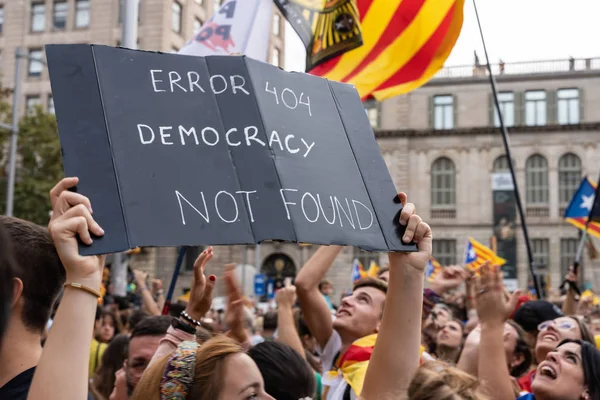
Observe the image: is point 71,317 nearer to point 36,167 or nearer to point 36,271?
point 36,271

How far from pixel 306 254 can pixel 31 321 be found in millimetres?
38812

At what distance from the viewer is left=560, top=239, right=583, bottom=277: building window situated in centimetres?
3816

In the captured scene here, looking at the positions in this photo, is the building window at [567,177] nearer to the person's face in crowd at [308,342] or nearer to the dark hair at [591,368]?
the person's face in crowd at [308,342]

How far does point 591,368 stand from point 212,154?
2.15 metres

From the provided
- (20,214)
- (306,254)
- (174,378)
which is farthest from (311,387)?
(306,254)

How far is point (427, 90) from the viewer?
136ft

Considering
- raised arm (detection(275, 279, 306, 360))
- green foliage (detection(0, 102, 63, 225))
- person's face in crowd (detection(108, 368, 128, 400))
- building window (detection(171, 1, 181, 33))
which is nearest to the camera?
person's face in crowd (detection(108, 368, 128, 400))

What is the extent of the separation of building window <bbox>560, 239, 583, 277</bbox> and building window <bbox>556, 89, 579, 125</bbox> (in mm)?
6122

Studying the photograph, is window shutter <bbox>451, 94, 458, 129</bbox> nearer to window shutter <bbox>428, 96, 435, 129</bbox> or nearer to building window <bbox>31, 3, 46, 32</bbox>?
window shutter <bbox>428, 96, 435, 129</bbox>

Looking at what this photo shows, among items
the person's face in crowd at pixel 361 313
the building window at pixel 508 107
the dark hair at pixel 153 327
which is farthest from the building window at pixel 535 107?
the dark hair at pixel 153 327

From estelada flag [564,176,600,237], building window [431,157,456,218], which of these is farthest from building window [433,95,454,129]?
estelada flag [564,176,600,237]

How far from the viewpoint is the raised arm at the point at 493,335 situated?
3.78 m

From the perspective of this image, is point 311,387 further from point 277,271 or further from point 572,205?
point 277,271

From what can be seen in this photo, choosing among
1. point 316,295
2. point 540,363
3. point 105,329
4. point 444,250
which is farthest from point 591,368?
point 444,250
